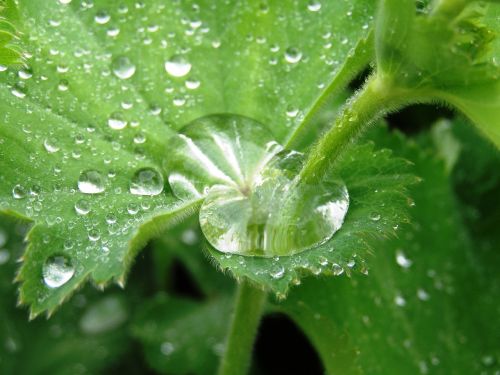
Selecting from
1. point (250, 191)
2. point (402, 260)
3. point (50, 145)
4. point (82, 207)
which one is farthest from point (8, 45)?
point (402, 260)

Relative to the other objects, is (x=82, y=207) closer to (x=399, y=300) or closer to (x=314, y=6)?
(x=314, y=6)

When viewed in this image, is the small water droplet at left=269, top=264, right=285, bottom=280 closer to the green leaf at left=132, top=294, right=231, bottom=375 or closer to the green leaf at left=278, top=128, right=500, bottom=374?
the green leaf at left=278, top=128, right=500, bottom=374

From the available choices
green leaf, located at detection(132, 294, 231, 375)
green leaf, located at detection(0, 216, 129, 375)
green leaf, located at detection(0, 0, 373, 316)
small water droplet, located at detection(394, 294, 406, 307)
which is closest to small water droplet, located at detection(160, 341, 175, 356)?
green leaf, located at detection(132, 294, 231, 375)

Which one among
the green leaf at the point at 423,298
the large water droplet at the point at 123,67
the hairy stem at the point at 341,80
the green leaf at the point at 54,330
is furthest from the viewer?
the green leaf at the point at 54,330

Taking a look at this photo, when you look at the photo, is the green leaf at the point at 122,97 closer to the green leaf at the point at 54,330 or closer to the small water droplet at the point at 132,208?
the small water droplet at the point at 132,208

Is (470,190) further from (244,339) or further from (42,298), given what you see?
(42,298)

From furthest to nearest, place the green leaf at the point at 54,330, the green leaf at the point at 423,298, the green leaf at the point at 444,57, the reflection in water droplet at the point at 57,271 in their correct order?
the green leaf at the point at 54,330
the green leaf at the point at 423,298
the reflection in water droplet at the point at 57,271
the green leaf at the point at 444,57

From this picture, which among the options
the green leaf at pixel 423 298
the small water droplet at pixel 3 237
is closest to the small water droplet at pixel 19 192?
the green leaf at pixel 423 298

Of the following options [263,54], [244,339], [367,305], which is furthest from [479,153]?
[244,339]
